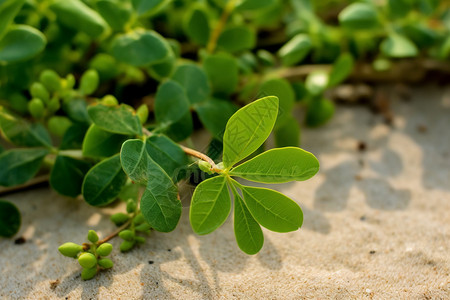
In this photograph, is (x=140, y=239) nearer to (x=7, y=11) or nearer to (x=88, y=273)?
(x=88, y=273)

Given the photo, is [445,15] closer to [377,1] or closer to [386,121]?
[377,1]

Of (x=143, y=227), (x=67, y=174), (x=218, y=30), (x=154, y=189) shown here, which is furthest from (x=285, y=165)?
(x=218, y=30)

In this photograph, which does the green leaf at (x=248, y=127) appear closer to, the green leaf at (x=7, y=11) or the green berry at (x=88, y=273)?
the green berry at (x=88, y=273)

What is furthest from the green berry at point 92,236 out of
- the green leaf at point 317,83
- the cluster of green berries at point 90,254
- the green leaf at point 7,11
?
the green leaf at point 317,83

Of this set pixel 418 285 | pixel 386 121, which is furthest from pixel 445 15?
pixel 418 285

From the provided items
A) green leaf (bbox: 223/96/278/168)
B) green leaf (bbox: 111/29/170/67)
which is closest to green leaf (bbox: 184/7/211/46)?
green leaf (bbox: 111/29/170/67)
